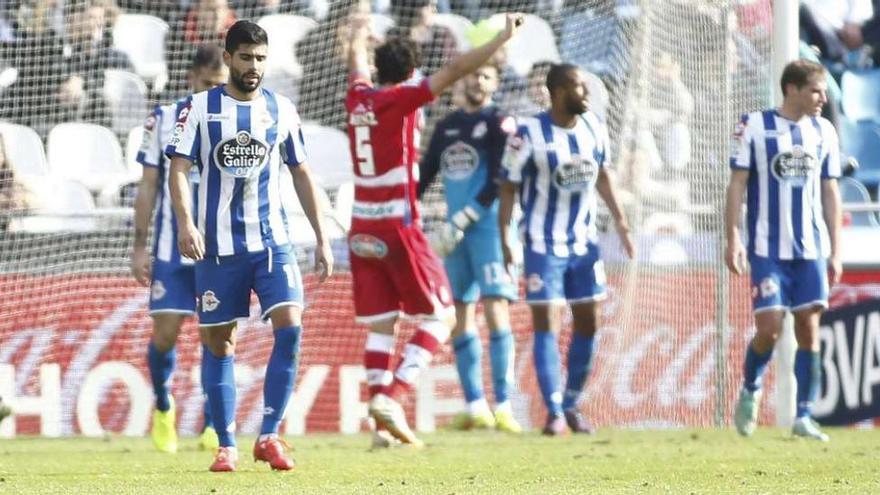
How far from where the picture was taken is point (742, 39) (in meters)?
11.7

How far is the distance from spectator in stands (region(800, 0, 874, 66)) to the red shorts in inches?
294

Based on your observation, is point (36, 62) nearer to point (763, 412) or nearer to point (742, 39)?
point (742, 39)

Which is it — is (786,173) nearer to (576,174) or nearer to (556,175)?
(576,174)

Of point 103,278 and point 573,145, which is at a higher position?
point 573,145

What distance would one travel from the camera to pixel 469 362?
10844 mm

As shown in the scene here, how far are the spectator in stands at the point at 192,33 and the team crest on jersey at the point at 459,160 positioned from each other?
255 cm

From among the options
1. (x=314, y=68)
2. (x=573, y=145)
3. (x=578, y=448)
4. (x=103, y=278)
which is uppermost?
(x=314, y=68)

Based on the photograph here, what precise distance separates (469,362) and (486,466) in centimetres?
313

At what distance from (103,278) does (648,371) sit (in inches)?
149

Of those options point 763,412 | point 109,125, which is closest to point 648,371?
point 763,412

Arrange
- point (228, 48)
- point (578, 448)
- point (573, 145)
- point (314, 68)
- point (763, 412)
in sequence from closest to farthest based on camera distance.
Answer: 1. point (228, 48)
2. point (578, 448)
3. point (573, 145)
4. point (763, 412)
5. point (314, 68)

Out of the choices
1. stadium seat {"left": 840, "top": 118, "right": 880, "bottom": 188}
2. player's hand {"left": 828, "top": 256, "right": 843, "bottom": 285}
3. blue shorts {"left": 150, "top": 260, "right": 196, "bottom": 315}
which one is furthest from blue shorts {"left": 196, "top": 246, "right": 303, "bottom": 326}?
stadium seat {"left": 840, "top": 118, "right": 880, "bottom": 188}

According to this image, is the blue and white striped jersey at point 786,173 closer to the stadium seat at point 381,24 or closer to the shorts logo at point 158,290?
the shorts logo at point 158,290

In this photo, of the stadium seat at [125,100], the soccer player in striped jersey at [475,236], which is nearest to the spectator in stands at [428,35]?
the stadium seat at [125,100]
